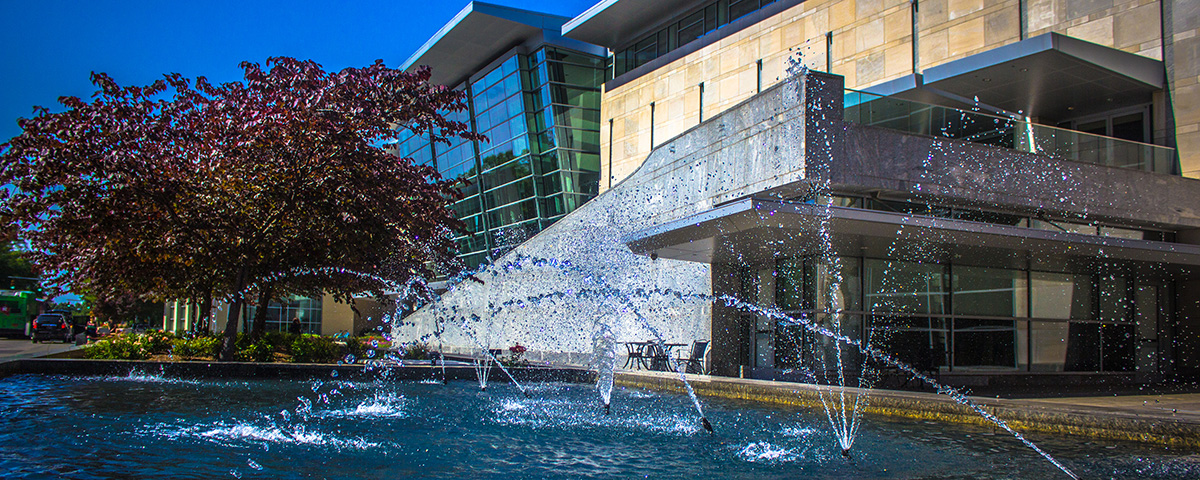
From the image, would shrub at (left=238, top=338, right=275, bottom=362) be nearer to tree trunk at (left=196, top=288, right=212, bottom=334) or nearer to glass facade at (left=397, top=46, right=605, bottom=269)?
tree trunk at (left=196, top=288, right=212, bottom=334)

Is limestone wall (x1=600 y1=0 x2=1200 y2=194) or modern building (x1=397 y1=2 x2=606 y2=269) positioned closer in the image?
limestone wall (x1=600 y1=0 x2=1200 y2=194)

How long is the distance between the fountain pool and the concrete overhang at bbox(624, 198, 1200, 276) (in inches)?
115

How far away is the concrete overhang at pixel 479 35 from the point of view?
33375mm

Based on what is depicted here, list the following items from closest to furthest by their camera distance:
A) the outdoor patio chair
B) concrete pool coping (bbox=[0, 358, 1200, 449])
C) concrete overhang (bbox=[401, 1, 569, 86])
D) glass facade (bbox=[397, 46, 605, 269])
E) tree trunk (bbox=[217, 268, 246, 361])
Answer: concrete pool coping (bbox=[0, 358, 1200, 449])
tree trunk (bbox=[217, 268, 246, 361])
the outdoor patio chair
concrete overhang (bbox=[401, 1, 569, 86])
glass facade (bbox=[397, 46, 605, 269])

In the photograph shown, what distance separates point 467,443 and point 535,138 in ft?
97.3

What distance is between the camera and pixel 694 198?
17.1 m

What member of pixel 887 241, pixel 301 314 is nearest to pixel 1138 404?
pixel 887 241

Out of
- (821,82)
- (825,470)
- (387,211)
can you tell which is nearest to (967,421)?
(825,470)

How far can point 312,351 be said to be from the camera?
16.2 m

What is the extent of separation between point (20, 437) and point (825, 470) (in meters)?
7.05

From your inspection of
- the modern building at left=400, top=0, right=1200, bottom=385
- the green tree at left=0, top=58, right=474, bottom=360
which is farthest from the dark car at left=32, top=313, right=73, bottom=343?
the modern building at left=400, top=0, right=1200, bottom=385

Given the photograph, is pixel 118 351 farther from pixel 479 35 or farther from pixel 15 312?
pixel 15 312

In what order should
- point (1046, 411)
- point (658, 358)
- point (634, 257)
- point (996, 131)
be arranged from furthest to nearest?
point (634, 257)
point (658, 358)
point (996, 131)
point (1046, 411)

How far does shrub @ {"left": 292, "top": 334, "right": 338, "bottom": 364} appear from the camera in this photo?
16.1 meters
